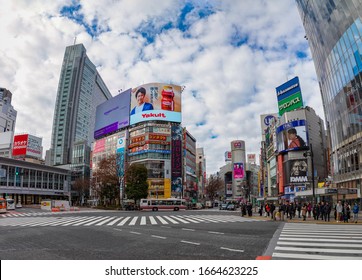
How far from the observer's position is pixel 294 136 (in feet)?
251

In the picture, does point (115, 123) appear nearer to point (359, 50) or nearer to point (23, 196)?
point (23, 196)

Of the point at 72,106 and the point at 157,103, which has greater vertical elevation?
the point at 72,106

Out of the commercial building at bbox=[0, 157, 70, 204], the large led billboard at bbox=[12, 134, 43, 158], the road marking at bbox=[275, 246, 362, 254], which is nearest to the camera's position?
the road marking at bbox=[275, 246, 362, 254]

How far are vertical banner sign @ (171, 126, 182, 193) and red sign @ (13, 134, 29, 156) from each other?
50254 mm

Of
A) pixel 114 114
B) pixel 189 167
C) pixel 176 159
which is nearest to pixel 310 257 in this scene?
pixel 176 159

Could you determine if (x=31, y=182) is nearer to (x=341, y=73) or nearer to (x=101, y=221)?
(x=101, y=221)

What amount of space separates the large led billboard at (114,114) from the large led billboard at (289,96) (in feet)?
149

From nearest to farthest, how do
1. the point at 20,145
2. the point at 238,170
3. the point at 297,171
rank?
the point at 297,171 < the point at 20,145 < the point at 238,170

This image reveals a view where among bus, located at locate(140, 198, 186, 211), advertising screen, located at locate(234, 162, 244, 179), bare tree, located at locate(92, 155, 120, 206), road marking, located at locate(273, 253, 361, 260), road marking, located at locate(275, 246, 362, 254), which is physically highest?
advertising screen, located at locate(234, 162, 244, 179)

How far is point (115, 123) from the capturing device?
102 metres

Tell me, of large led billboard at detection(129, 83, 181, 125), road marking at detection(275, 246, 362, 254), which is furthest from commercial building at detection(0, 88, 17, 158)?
road marking at detection(275, 246, 362, 254)

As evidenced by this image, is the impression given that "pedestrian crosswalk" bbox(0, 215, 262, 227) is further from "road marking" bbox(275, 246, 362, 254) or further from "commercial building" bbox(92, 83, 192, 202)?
"commercial building" bbox(92, 83, 192, 202)

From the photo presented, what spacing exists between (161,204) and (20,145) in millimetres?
67366

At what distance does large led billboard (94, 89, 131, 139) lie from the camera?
99000mm
